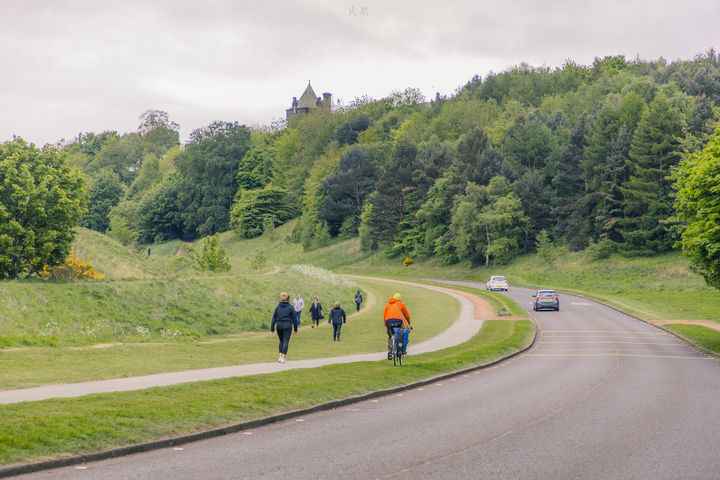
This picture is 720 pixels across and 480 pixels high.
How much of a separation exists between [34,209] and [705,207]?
38.1 metres

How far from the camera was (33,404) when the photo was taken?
14.3 m

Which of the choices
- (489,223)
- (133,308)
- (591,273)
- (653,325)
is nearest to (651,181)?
(591,273)

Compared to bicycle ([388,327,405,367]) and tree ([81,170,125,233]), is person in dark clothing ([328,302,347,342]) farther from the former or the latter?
tree ([81,170,125,233])

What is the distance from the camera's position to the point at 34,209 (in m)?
52.7

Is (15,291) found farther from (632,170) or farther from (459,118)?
(459,118)

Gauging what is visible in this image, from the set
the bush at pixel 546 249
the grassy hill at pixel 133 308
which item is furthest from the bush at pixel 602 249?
the grassy hill at pixel 133 308

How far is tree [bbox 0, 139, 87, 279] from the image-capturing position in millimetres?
50875

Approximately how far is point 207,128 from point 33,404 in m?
156

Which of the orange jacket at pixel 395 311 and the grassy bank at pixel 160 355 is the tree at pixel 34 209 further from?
the orange jacket at pixel 395 311

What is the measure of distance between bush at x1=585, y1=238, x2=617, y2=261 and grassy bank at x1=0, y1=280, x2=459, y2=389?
45893 mm

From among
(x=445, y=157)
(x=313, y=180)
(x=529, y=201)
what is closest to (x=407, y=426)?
(x=529, y=201)

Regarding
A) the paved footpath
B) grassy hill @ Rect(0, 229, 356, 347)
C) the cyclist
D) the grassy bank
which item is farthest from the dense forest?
the cyclist

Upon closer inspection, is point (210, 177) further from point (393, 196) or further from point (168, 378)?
point (168, 378)

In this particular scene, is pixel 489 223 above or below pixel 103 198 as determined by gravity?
below
